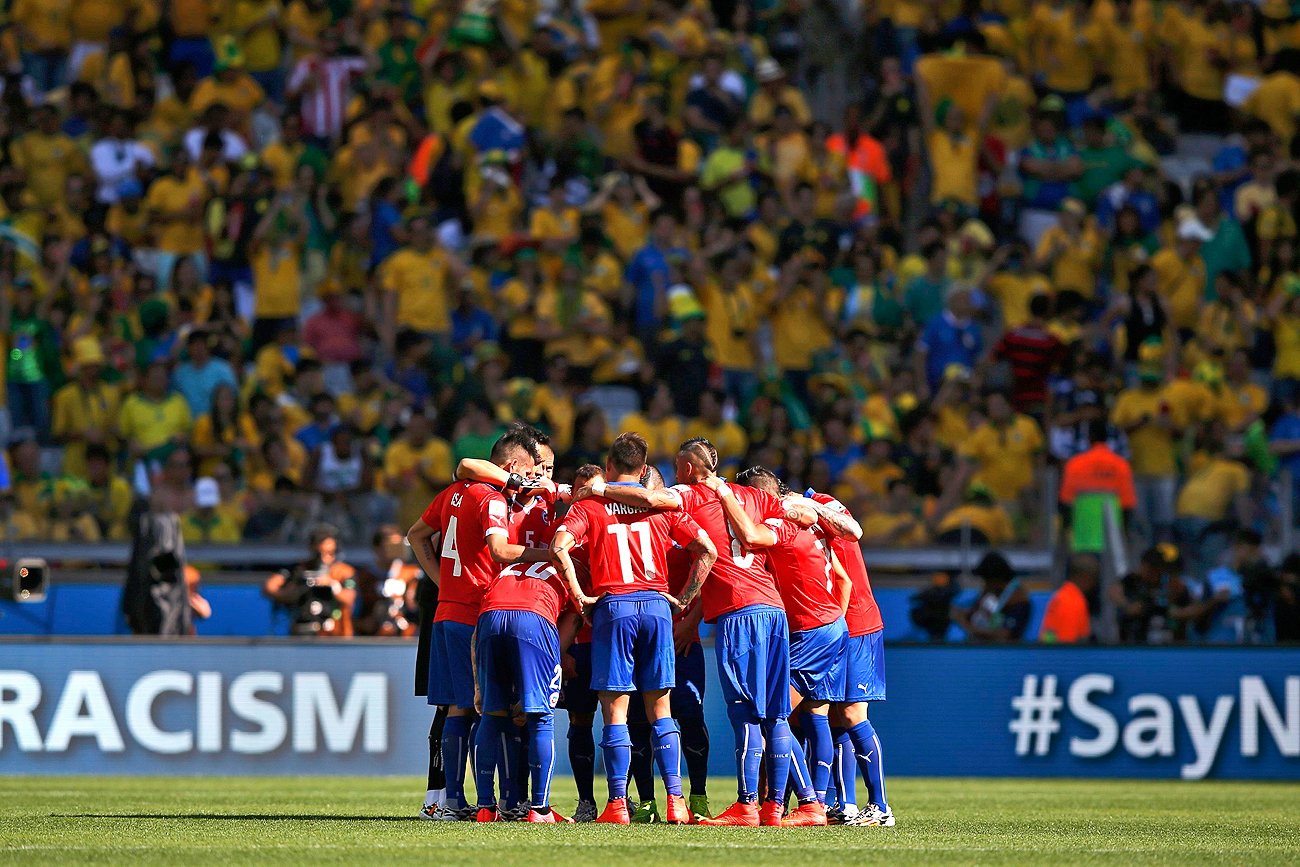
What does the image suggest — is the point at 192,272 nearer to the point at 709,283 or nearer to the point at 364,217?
the point at 364,217


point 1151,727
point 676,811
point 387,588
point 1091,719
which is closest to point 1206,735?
point 1151,727

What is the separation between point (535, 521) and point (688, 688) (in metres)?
1.33

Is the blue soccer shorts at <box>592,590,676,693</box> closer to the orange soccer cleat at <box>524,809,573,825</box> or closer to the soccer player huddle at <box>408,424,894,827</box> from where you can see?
the soccer player huddle at <box>408,424,894,827</box>

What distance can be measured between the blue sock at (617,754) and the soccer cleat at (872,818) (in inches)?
55.9

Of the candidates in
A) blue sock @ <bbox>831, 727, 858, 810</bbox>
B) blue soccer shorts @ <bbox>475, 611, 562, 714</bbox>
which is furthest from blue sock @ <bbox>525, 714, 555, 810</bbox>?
blue sock @ <bbox>831, 727, 858, 810</bbox>

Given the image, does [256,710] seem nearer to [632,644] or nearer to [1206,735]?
[632,644]

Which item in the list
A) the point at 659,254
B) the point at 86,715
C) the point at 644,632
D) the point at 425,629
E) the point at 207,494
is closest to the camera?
the point at 644,632

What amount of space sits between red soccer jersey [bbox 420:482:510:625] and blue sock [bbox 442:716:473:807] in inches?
23.3

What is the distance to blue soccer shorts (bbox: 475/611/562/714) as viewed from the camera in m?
11.3

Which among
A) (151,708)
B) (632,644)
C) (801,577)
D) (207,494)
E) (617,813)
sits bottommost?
(617,813)

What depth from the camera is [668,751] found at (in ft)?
36.9

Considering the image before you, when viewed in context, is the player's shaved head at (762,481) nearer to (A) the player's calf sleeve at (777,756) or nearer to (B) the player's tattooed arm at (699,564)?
(B) the player's tattooed arm at (699,564)

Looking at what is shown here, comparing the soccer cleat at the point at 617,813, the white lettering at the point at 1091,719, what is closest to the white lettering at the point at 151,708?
the soccer cleat at the point at 617,813

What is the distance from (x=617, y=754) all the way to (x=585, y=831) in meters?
0.49
